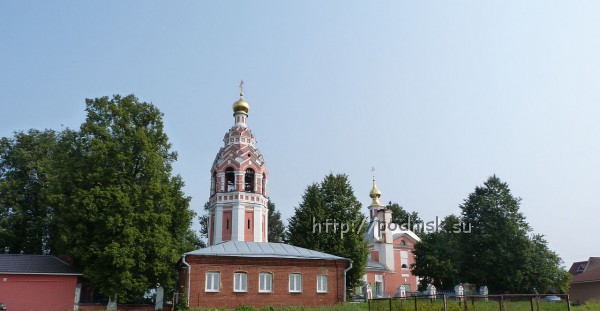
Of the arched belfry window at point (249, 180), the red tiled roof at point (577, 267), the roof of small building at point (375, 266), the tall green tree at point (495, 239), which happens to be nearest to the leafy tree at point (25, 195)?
the arched belfry window at point (249, 180)

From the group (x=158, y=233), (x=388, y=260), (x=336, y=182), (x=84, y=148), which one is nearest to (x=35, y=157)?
(x=84, y=148)

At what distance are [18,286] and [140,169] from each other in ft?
28.4

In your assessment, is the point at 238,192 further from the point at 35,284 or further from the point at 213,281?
the point at 35,284

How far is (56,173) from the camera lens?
31312 mm

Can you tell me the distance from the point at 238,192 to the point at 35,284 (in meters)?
13.9

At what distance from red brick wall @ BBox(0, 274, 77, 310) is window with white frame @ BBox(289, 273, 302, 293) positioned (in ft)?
39.0

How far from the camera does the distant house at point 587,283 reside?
42531mm

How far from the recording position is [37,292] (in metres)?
27.1

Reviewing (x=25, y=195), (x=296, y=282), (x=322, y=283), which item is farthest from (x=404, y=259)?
(x=25, y=195)

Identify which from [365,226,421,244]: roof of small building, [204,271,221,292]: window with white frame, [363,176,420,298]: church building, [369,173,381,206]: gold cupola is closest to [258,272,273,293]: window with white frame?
[204,271,221,292]: window with white frame

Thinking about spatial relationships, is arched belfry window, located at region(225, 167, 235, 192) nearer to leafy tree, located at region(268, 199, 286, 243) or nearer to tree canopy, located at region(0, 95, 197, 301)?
tree canopy, located at region(0, 95, 197, 301)

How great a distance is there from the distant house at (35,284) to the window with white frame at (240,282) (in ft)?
30.1

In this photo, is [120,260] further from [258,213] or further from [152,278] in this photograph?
[258,213]

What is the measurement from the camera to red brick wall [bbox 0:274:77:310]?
2652 cm
